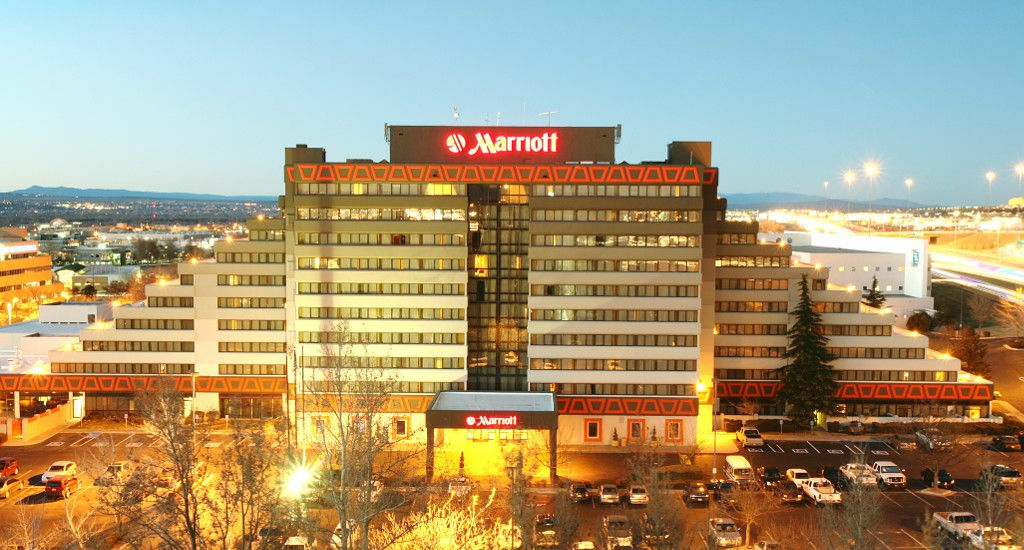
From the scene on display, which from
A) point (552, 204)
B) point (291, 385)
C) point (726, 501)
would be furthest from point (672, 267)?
point (291, 385)

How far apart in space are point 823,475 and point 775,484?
5106 mm

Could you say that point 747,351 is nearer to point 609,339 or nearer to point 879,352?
point 879,352

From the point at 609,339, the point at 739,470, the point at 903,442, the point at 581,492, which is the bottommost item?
the point at 581,492

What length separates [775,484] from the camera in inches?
2293

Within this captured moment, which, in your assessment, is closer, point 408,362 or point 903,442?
point 903,442

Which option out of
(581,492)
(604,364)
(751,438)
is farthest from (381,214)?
(751,438)

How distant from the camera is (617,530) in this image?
156 feet

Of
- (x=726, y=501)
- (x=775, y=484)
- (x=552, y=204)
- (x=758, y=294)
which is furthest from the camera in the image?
(x=758, y=294)

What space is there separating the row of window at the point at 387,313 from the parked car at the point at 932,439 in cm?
4196

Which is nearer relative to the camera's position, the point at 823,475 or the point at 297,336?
the point at 823,475

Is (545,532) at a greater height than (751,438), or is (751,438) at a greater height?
(545,532)

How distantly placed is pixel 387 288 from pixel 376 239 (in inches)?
189

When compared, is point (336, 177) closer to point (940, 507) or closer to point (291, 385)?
point (291, 385)

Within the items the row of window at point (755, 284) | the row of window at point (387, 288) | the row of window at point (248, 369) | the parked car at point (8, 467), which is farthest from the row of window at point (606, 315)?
the parked car at point (8, 467)
